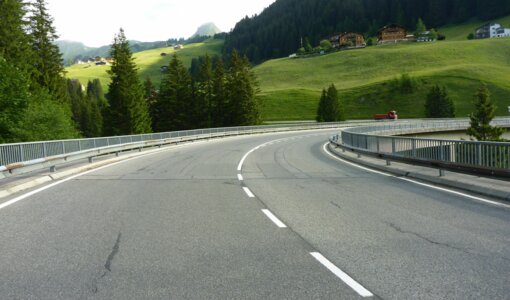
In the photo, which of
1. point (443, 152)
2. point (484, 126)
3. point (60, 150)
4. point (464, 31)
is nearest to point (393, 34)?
point (464, 31)

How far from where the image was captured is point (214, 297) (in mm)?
4176

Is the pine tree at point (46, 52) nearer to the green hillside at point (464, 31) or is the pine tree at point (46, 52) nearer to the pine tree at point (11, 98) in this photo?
the pine tree at point (11, 98)

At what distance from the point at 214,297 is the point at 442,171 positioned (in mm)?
10922

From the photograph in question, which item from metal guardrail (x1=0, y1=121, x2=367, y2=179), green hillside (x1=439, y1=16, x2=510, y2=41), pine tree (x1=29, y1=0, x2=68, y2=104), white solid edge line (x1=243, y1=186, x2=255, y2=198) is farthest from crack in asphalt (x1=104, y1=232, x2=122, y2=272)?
green hillside (x1=439, y1=16, x2=510, y2=41)

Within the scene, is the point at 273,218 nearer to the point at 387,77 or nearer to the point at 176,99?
the point at 176,99

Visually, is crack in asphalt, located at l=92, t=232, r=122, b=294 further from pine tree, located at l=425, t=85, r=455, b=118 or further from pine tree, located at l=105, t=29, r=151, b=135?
pine tree, located at l=425, t=85, r=455, b=118

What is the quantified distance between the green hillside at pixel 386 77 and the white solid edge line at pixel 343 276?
10040cm

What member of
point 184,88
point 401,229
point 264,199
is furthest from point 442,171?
point 184,88

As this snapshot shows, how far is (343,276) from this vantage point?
474cm

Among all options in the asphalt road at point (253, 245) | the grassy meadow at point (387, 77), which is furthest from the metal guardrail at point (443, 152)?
the grassy meadow at point (387, 77)

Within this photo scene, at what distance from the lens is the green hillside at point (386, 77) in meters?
107

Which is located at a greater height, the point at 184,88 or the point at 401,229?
the point at 184,88

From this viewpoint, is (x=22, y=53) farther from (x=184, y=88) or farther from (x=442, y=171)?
(x=442, y=171)

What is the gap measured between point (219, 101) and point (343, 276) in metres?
74.5
